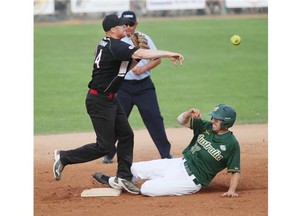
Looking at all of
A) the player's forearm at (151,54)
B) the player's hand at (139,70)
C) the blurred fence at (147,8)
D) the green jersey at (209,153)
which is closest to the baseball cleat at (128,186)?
the green jersey at (209,153)

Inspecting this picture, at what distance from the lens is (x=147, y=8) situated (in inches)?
1162

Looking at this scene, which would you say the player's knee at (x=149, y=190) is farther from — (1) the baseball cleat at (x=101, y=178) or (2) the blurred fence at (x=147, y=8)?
(2) the blurred fence at (x=147, y=8)

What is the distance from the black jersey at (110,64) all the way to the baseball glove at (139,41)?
1.32 metres

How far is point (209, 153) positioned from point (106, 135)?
3.39ft

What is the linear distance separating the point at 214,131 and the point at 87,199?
142cm

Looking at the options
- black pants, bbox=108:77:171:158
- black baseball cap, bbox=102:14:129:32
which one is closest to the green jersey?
black baseball cap, bbox=102:14:129:32

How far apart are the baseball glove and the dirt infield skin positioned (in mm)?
1530

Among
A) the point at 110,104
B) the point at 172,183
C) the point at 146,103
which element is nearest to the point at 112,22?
the point at 110,104

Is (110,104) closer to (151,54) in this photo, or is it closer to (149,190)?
(151,54)

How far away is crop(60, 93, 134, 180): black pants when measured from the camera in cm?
779

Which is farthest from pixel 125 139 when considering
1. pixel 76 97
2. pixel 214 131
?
pixel 76 97

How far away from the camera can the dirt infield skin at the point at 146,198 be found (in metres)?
7.09

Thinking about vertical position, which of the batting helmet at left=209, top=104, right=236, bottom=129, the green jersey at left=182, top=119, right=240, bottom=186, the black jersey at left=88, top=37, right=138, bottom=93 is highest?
the black jersey at left=88, top=37, right=138, bottom=93

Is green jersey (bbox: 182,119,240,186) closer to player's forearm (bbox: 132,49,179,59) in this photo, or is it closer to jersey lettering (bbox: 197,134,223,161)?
jersey lettering (bbox: 197,134,223,161)
